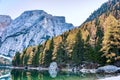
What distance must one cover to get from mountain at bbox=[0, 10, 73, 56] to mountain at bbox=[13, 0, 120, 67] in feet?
0.66

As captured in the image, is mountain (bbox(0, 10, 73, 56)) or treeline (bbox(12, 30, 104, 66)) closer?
mountain (bbox(0, 10, 73, 56))

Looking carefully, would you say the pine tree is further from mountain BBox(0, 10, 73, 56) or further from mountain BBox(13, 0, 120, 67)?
mountain BBox(0, 10, 73, 56)

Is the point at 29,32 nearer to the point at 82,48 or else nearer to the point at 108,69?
the point at 108,69

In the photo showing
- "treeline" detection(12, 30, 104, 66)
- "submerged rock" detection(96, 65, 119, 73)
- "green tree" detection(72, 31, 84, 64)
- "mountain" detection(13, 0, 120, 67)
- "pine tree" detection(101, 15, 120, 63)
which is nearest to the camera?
"submerged rock" detection(96, 65, 119, 73)

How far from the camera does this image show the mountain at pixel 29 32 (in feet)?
21.6

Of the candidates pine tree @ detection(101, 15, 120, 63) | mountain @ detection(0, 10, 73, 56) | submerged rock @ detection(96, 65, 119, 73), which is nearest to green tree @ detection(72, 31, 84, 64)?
pine tree @ detection(101, 15, 120, 63)

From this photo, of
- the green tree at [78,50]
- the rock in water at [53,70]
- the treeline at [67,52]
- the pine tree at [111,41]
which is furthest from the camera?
the green tree at [78,50]

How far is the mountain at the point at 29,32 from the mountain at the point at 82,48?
0.20 m

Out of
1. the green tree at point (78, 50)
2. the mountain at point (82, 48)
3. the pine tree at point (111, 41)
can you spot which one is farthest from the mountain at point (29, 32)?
the green tree at point (78, 50)

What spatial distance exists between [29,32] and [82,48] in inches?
151

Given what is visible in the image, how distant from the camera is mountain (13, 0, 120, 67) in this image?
7980mm

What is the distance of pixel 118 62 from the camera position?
24.2 feet

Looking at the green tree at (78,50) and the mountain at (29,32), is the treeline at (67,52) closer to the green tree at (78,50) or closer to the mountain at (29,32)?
the green tree at (78,50)

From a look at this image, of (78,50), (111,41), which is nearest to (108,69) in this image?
(111,41)
